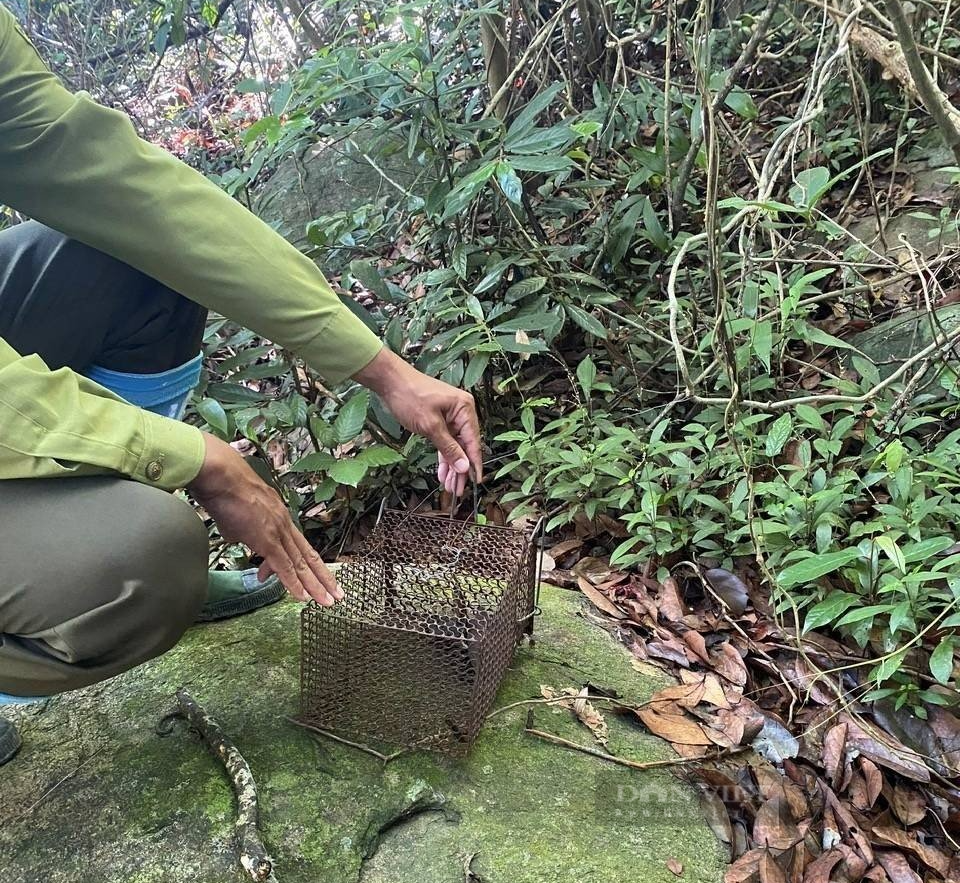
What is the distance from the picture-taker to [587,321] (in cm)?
227

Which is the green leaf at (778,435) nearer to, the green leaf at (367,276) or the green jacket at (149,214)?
the green jacket at (149,214)

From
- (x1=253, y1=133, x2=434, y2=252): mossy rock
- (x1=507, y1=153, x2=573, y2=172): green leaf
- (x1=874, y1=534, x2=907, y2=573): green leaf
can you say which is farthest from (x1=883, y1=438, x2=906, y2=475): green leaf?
(x1=253, y1=133, x2=434, y2=252): mossy rock

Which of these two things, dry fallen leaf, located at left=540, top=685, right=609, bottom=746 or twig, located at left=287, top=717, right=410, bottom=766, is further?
dry fallen leaf, located at left=540, top=685, right=609, bottom=746

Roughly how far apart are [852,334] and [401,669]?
72.8 inches

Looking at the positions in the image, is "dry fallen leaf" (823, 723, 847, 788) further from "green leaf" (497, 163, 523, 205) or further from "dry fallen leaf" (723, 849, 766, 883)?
"green leaf" (497, 163, 523, 205)

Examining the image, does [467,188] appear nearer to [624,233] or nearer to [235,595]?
[624,233]

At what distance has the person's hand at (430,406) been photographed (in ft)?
4.79

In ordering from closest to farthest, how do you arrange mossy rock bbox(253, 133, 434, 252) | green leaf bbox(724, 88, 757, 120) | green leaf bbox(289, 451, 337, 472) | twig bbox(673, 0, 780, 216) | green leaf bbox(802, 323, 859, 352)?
1. green leaf bbox(289, 451, 337, 472)
2. green leaf bbox(802, 323, 859, 352)
3. twig bbox(673, 0, 780, 216)
4. green leaf bbox(724, 88, 757, 120)
5. mossy rock bbox(253, 133, 434, 252)

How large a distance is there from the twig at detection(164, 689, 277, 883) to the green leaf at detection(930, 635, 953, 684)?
115 centimetres

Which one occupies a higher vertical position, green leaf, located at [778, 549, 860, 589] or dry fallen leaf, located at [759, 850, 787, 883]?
dry fallen leaf, located at [759, 850, 787, 883]

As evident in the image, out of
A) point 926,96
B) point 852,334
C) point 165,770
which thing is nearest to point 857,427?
point 852,334

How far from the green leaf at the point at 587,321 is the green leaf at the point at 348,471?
2.91 feet

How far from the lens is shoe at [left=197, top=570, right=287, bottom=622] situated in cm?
167

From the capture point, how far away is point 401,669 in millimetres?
1325
